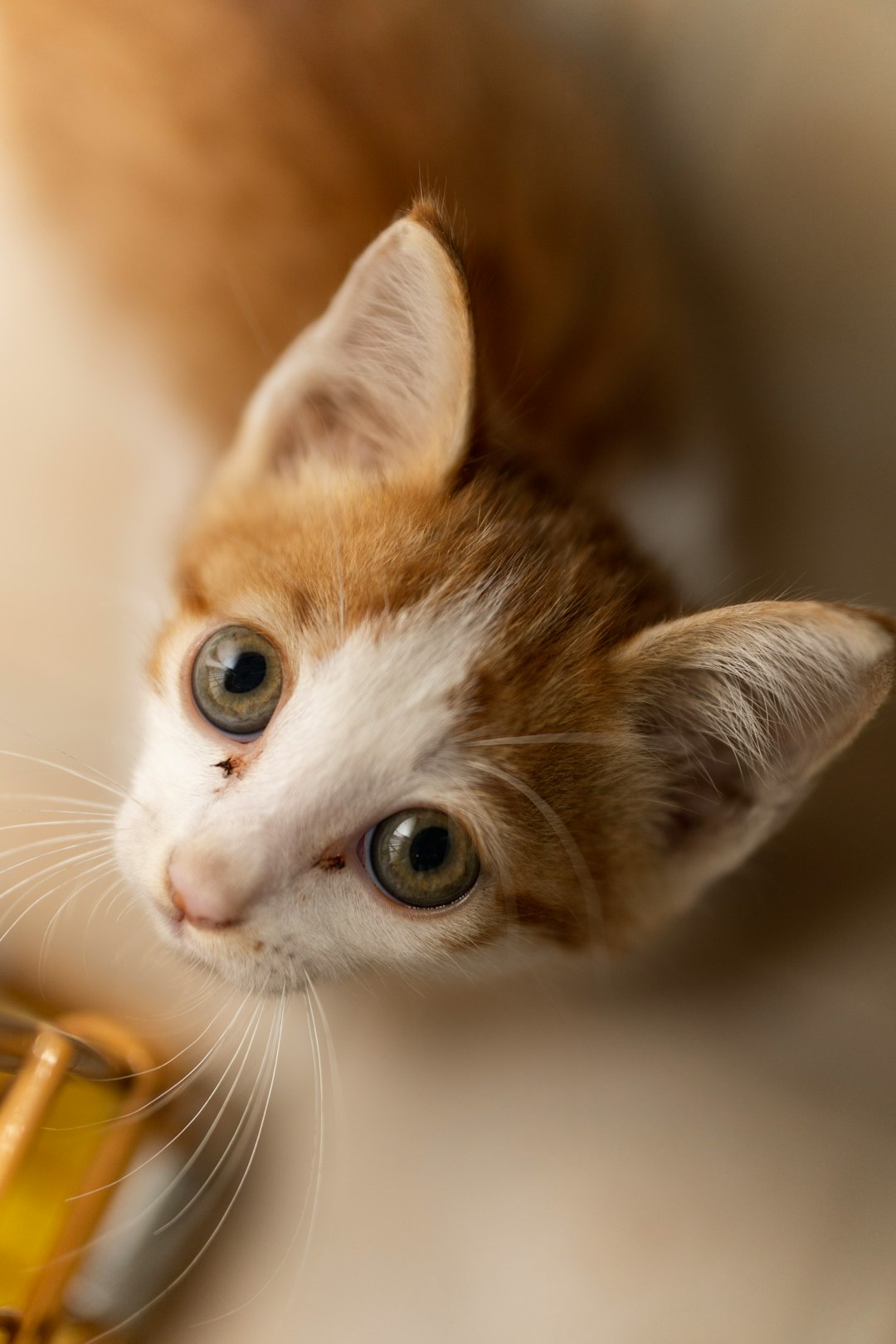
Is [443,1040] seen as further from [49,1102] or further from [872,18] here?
[872,18]

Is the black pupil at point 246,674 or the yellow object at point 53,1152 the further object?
the yellow object at point 53,1152

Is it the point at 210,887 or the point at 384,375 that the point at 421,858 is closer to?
the point at 210,887

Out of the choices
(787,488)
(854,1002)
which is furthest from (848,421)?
(854,1002)

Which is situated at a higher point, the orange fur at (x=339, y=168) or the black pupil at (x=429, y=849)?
the orange fur at (x=339, y=168)

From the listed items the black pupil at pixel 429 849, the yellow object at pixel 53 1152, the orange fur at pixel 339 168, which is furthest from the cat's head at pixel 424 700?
the yellow object at pixel 53 1152

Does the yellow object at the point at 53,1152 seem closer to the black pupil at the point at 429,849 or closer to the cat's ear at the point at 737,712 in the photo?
the black pupil at the point at 429,849

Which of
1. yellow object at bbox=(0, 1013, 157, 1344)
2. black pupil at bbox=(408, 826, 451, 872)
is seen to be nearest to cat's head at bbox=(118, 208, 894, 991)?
black pupil at bbox=(408, 826, 451, 872)
